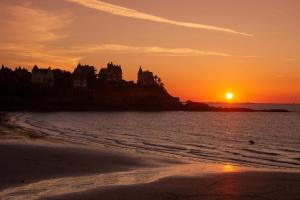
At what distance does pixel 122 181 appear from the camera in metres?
19.6

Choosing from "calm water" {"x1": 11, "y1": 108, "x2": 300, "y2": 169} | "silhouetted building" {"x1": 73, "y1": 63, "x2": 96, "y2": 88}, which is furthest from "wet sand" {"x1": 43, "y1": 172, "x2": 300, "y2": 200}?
"silhouetted building" {"x1": 73, "y1": 63, "x2": 96, "y2": 88}

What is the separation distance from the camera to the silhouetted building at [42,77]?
18862 cm

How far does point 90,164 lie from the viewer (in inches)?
1005

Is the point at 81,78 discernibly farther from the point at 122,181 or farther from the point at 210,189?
the point at 210,189

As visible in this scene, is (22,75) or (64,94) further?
(22,75)

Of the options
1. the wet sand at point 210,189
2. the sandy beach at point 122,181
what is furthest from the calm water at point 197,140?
the wet sand at point 210,189

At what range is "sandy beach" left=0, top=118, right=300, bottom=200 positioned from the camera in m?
16.0

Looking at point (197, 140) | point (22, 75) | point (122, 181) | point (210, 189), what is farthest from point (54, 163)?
point (22, 75)

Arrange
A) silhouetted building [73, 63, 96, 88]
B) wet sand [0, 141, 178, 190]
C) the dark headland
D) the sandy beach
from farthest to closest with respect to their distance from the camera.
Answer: silhouetted building [73, 63, 96, 88] → the dark headland → wet sand [0, 141, 178, 190] → the sandy beach

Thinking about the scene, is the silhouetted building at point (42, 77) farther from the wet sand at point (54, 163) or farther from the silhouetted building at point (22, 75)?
the wet sand at point (54, 163)

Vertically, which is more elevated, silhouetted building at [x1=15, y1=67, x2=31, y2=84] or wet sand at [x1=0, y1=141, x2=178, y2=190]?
silhouetted building at [x1=15, y1=67, x2=31, y2=84]

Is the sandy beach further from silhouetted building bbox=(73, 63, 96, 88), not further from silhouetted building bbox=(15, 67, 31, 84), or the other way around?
silhouetted building bbox=(15, 67, 31, 84)

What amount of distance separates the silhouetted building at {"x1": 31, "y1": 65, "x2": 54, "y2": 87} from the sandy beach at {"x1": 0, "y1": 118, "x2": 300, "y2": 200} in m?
166

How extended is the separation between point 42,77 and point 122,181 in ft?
582
